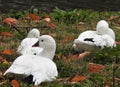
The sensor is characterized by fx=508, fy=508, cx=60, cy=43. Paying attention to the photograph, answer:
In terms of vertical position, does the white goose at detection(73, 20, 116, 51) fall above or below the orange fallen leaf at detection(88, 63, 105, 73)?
above

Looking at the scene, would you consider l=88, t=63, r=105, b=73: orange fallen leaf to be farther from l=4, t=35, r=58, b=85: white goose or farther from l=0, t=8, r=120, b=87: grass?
l=4, t=35, r=58, b=85: white goose

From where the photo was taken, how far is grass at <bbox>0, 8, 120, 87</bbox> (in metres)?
7.02

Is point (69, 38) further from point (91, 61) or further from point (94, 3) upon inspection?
point (94, 3)

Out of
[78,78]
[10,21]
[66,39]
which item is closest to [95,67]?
[78,78]

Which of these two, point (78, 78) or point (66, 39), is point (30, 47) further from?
point (66, 39)

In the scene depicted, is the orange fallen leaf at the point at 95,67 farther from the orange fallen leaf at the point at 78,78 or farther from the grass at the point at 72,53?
the orange fallen leaf at the point at 78,78

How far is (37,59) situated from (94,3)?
11105 millimetres

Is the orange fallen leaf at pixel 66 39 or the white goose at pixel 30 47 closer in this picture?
the white goose at pixel 30 47

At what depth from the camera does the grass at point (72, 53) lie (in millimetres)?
7023

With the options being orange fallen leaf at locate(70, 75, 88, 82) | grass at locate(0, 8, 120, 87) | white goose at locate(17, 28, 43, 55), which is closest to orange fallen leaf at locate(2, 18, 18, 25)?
grass at locate(0, 8, 120, 87)

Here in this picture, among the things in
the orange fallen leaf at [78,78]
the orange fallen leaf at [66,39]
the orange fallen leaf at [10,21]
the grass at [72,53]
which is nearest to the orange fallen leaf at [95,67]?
the grass at [72,53]

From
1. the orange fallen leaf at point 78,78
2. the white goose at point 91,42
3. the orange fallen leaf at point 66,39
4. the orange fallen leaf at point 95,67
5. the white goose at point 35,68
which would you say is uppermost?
the white goose at point 35,68

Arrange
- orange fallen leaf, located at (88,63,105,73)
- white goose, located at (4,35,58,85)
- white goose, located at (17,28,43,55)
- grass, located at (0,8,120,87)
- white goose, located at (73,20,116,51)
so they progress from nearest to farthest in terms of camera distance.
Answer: white goose, located at (4,35,58,85), grass, located at (0,8,120,87), orange fallen leaf, located at (88,63,105,73), white goose, located at (17,28,43,55), white goose, located at (73,20,116,51)

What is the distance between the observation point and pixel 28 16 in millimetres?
11875
